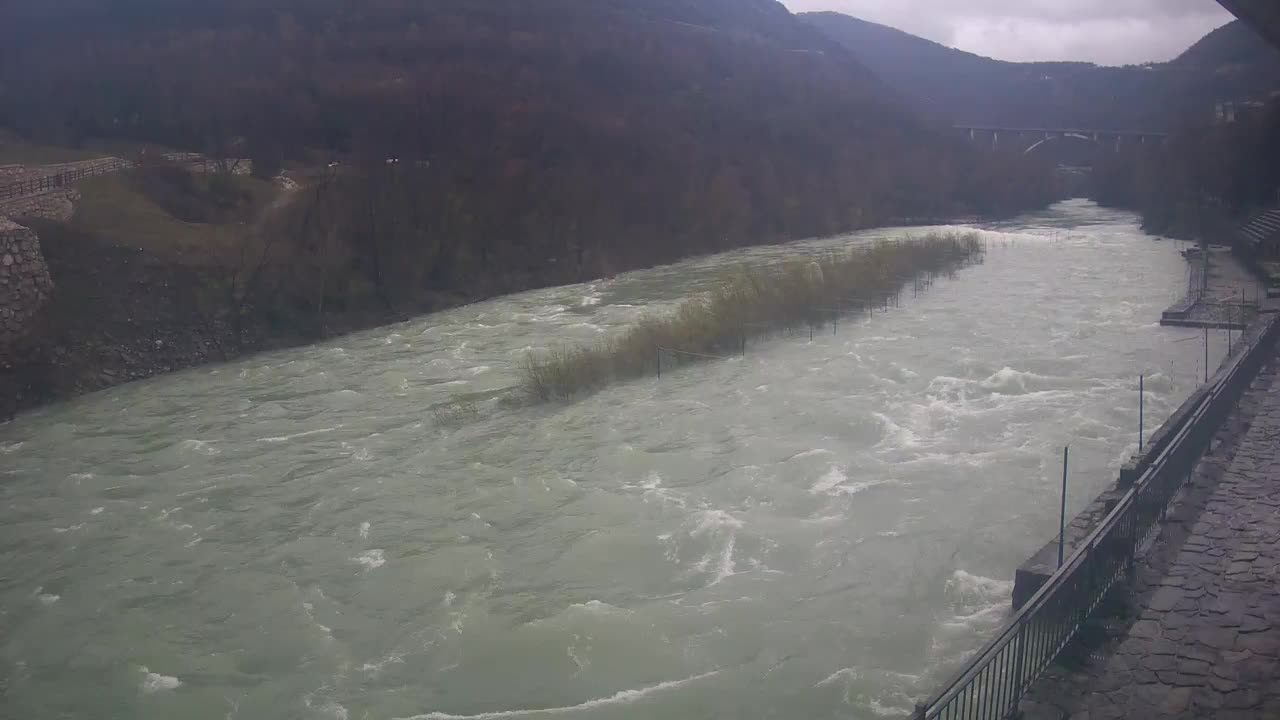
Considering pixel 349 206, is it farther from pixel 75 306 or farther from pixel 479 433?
pixel 479 433

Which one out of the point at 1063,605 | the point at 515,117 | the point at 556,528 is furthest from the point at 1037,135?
the point at 1063,605

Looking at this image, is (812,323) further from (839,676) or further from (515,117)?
(515,117)

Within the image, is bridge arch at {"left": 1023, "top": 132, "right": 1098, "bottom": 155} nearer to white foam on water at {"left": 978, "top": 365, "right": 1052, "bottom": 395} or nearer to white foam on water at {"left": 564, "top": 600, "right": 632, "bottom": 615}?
white foam on water at {"left": 978, "top": 365, "right": 1052, "bottom": 395}

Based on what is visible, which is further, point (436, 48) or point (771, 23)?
point (771, 23)

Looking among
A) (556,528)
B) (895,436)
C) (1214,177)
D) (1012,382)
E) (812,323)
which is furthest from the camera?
(1214,177)

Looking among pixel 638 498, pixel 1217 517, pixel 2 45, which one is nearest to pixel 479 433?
pixel 638 498

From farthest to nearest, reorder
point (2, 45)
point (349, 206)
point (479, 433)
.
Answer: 1. point (2, 45)
2. point (349, 206)
3. point (479, 433)

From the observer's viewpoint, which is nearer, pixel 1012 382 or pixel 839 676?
pixel 839 676
